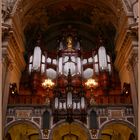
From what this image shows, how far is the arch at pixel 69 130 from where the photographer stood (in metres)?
15.9

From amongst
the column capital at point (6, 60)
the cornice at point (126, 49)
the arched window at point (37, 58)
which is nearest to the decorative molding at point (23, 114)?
the column capital at point (6, 60)

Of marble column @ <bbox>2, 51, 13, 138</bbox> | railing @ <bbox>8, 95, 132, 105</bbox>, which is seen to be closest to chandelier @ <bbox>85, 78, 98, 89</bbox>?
railing @ <bbox>8, 95, 132, 105</bbox>

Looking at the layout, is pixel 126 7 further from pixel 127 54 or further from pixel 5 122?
pixel 5 122

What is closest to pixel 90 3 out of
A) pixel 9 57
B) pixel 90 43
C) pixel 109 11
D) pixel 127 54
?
pixel 109 11

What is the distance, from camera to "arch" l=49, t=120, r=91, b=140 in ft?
52.3

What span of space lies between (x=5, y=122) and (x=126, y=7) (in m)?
9.22

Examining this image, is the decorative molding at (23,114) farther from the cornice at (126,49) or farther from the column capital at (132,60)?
the cornice at (126,49)

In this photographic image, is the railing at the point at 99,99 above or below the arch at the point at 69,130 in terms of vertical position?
above

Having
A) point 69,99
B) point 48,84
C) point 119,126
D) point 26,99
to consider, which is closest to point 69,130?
point 69,99

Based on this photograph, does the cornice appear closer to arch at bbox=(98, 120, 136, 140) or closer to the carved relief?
arch at bbox=(98, 120, 136, 140)

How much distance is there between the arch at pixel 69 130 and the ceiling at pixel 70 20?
7443 mm

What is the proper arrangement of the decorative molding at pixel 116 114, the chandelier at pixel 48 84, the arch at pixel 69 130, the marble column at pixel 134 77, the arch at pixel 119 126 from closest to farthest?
1. the arch at pixel 69 130
2. the arch at pixel 119 126
3. the marble column at pixel 134 77
4. the decorative molding at pixel 116 114
5. the chandelier at pixel 48 84

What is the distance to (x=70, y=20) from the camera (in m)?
24.6

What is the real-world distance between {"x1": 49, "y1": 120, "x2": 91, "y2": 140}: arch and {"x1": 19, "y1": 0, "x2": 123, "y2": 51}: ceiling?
7.44 metres
